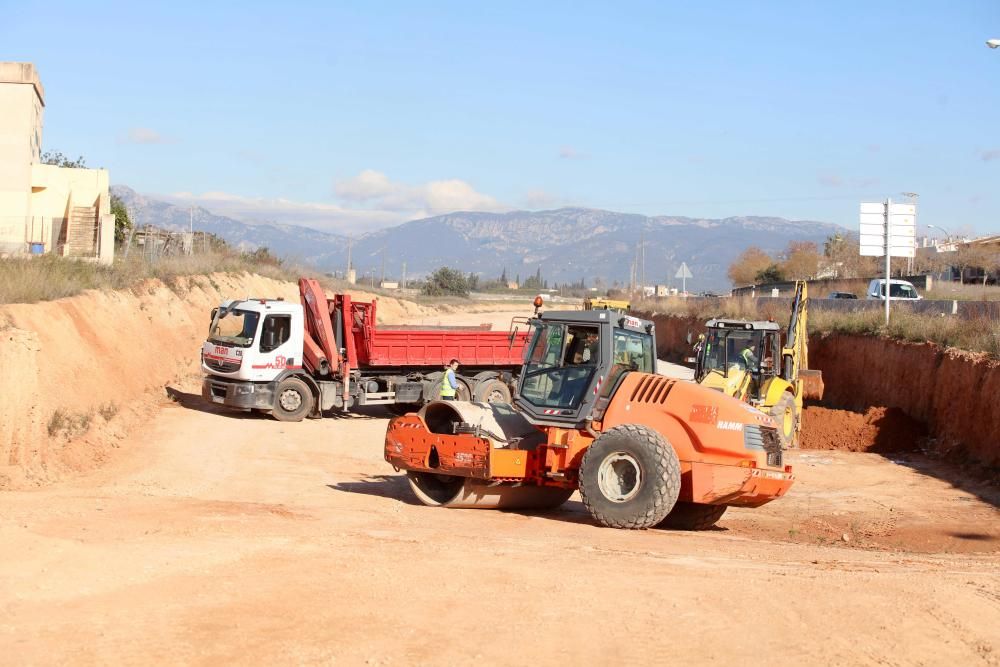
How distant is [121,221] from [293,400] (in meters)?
29.6

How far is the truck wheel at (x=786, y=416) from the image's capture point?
2095 cm

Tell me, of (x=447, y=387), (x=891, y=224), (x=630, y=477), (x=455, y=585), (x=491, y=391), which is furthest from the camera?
(x=891, y=224)

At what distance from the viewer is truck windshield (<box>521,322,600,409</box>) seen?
13219 mm

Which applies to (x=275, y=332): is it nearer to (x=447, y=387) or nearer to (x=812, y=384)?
(x=447, y=387)

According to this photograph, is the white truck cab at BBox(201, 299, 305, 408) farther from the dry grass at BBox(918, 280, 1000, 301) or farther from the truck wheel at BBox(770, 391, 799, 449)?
the dry grass at BBox(918, 280, 1000, 301)

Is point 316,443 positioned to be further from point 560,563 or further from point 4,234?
point 4,234

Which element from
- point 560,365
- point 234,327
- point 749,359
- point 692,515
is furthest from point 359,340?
point 692,515

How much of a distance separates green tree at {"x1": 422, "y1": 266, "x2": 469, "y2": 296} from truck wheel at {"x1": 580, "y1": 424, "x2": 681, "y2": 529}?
3593 inches

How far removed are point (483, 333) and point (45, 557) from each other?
53.1 feet

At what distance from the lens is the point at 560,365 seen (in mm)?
13359

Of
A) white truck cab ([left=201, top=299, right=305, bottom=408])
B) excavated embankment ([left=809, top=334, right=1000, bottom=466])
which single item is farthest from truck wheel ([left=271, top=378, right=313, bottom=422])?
excavated embankment ([left=809, top=334, right=1000, bottom=466])

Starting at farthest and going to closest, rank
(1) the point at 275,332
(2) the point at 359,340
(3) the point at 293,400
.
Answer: (2) the point at 359,340 → (3) the point at 293,400 → (1) the point at 275,332

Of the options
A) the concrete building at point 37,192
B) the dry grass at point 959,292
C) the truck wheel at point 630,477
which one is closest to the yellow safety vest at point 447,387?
the truck wheel at point 630,477

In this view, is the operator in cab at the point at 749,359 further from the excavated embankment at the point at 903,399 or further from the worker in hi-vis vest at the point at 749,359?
the excavated embankment at the point at 903,399
